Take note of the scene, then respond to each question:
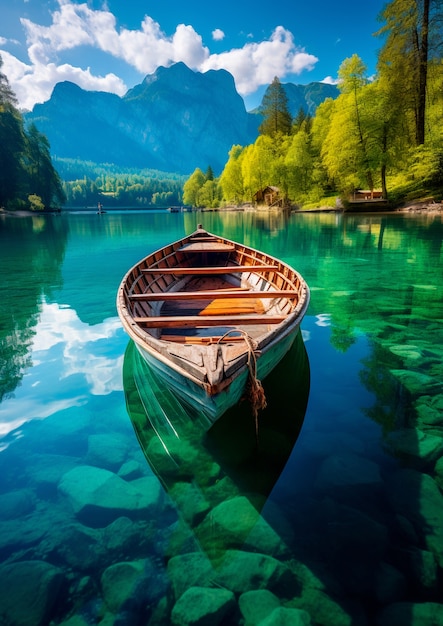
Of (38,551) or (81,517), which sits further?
(81,517)

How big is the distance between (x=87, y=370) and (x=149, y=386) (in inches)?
71.5

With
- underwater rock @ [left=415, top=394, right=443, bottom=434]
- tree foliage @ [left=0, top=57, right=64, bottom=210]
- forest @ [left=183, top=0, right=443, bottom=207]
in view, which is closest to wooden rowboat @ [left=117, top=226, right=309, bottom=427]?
underwater rock @ [left=415, top=394, right=443, bottom=434]

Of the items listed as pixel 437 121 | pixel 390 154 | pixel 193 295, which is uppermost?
pixel 437 121

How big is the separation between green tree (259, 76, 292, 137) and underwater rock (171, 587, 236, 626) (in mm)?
80909

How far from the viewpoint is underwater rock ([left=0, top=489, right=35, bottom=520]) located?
12.2 ft

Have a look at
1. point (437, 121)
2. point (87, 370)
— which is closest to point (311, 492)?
point (87, 370)

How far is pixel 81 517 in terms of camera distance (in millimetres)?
3658

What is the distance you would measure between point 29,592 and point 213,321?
408cm

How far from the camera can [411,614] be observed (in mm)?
Answer: 2664

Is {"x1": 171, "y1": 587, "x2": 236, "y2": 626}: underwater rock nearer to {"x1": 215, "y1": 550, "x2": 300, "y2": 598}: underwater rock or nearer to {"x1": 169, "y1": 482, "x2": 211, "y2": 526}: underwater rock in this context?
{"x1": 215, "y1": 550, "x2": 300, "y2": 598}: underwater rock

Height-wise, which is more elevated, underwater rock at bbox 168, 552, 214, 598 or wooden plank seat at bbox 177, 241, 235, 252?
wooden plank seat at bbox 177, 241, 235, 252

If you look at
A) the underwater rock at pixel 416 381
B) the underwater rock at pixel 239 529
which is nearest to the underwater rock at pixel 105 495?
the underwater rock at pixel 239 529

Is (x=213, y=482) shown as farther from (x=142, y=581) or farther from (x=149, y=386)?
(x=149, y=386)

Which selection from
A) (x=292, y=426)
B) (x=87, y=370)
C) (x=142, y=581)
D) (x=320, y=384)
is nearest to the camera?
(x=142, y=581)
